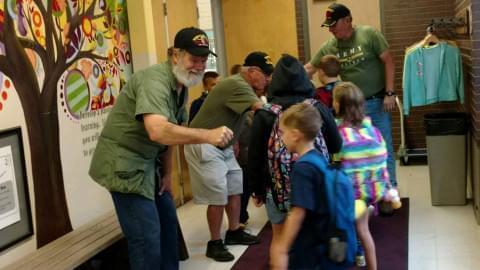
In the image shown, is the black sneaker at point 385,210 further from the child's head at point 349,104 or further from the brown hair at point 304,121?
the brown hair at point 304,121

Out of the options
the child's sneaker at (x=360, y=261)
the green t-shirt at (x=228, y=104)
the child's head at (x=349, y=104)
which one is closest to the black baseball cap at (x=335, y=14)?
the green t-shirt at (x=228, y=104)

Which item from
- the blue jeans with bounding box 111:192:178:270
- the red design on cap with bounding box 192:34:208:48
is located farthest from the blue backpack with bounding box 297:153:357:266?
the blue jeans with bounding box 111:192:178:270

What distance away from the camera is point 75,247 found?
134 inches

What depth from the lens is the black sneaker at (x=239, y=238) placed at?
14.2 feet

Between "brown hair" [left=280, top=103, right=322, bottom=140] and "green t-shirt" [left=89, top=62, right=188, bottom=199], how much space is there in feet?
2.12

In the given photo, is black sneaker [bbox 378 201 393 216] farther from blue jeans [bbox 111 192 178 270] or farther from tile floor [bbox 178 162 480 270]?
blue jeans [bbox 111 192 178 270]

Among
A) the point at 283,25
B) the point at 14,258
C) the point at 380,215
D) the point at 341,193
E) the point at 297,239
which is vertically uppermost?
the point at 283,25

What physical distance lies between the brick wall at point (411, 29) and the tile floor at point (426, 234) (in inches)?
52.4

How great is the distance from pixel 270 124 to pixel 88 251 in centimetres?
129

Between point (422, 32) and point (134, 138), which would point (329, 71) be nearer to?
point (134, 138)

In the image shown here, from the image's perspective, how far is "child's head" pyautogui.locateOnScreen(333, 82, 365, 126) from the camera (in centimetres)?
321

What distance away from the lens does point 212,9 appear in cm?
702

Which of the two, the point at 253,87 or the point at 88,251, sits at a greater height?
the point at 253,87

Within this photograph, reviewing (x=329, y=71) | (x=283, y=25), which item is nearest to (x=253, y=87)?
(x=329, y=71)
